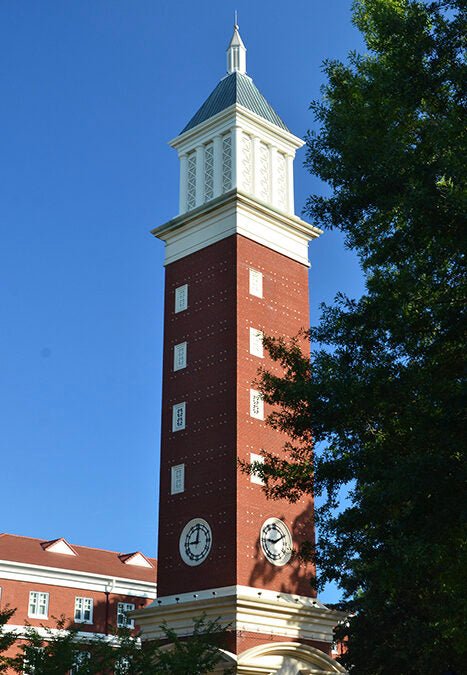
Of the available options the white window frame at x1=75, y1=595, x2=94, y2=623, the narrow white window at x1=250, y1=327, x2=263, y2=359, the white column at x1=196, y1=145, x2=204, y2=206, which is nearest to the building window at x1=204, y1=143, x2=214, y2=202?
the white column at x1=196, y1=145, x2=204, y2=206

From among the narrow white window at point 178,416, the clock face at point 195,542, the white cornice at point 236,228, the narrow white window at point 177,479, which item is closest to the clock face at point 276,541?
the clock face at point 195,542

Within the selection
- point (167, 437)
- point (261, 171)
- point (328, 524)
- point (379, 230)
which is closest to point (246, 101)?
point (261, 171)

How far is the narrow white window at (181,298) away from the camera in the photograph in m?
37.6

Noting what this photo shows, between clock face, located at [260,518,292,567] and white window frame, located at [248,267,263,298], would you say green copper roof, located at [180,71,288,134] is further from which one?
clock face, located at [260,518,292,567]

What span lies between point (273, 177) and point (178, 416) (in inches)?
461

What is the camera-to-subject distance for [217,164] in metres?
38.9

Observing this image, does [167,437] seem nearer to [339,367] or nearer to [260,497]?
[260,497]

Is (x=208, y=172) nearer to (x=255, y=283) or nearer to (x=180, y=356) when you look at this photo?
(x=255, y=283)

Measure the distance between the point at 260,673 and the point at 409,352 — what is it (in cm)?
1759

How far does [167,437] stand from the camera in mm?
35906

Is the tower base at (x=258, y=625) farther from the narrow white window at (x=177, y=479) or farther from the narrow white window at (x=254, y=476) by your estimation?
the narrow white window at (x=177, y=479)

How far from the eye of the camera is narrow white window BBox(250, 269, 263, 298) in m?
36.4

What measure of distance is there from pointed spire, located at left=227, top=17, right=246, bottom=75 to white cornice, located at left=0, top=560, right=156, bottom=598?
27.6 meters

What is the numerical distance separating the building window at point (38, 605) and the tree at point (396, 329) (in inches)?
1207
